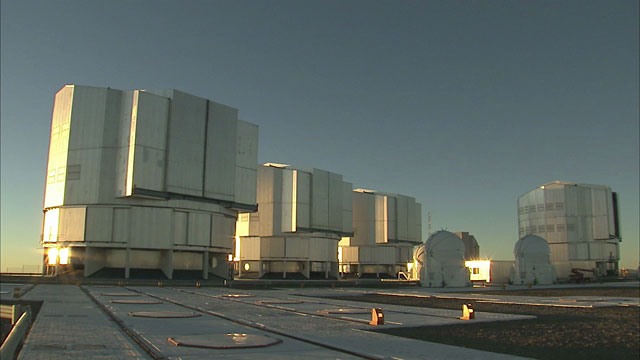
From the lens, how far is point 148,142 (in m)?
57.3

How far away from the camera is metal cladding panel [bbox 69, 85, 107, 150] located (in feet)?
192

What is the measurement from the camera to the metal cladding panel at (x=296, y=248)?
274 feet

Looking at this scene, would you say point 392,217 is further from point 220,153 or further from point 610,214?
point 220,153

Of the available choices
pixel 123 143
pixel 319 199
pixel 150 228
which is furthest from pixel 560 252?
pixel 123 143

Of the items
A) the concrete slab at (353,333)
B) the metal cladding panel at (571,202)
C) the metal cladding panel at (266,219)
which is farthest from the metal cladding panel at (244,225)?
the concrete slab at (353,333)

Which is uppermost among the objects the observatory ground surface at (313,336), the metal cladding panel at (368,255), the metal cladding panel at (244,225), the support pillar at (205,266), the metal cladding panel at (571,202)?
the metal cladding panel at (571,202)

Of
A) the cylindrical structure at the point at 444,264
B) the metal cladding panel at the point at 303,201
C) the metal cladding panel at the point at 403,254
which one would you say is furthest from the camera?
the metal cladding panel at the point at 403,254

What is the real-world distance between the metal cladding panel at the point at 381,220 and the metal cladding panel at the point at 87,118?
59.6m

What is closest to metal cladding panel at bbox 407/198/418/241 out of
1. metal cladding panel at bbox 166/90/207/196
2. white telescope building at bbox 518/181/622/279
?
white telescope building at bbox 518/181/622/279

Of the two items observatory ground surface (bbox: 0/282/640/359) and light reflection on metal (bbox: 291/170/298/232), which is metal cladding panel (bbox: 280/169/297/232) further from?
observatory ground surface (bbox: 0/282/640/359)

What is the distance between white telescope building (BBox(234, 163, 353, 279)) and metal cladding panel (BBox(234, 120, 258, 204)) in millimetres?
12854

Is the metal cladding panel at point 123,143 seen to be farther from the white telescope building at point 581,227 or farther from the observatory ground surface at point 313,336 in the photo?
the white telescope building at point 581,227

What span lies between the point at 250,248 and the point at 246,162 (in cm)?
1892

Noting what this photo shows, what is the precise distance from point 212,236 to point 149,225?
314 inches
